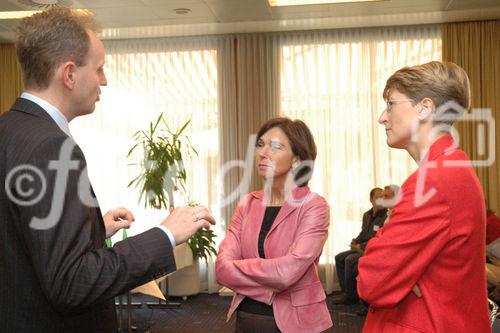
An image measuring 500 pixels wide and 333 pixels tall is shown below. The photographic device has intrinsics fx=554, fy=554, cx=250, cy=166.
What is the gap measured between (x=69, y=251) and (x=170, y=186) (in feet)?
20.5

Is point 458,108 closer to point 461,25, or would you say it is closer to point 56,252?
point 56,252

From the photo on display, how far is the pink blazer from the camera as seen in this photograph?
7.20ft

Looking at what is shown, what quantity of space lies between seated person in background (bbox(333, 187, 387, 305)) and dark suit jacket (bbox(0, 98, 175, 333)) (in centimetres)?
560

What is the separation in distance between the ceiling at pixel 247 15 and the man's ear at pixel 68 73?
200 inches

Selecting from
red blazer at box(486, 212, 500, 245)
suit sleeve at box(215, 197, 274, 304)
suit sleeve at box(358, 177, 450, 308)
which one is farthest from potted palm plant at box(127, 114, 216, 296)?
suit sleeve at box(358, 177, 450, 308)

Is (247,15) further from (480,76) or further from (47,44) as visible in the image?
(47,44)

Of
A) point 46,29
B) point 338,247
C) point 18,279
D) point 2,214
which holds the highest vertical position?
point 46,29

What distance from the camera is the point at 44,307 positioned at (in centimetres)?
134

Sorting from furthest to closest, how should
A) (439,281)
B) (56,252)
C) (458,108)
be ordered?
(458,108) < (439,281) < (56,252)

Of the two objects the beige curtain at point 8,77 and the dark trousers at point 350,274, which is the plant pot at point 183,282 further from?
the beige curtain at point 8,77

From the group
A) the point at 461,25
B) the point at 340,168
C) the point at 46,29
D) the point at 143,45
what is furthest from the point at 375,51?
the point at 46,29

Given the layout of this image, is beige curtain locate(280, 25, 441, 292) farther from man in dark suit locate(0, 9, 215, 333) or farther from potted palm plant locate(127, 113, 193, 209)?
man in dark suit locate(0, 9, 215, 333)

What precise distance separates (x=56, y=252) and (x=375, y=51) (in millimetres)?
7241

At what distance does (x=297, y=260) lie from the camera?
224cm
